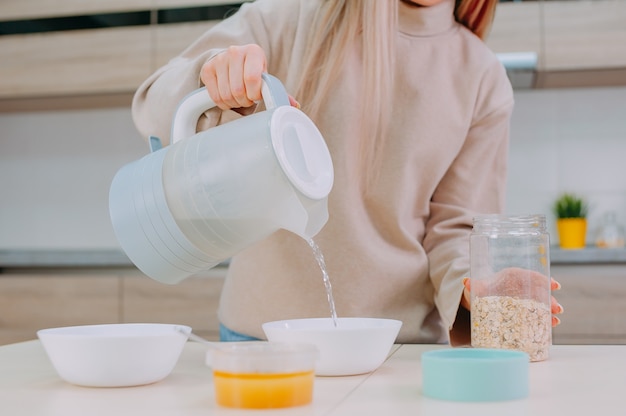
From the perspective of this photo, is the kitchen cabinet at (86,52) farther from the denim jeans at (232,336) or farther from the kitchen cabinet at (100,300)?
the denim jeans at (232,336)

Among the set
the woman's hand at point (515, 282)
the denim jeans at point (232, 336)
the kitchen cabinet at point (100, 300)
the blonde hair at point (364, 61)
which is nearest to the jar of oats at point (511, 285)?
the woman's hand at point (515, 282)

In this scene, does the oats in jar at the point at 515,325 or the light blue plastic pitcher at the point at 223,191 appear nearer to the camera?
the light blue plastic pitcher at the point at 223,191

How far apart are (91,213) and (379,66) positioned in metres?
2.09

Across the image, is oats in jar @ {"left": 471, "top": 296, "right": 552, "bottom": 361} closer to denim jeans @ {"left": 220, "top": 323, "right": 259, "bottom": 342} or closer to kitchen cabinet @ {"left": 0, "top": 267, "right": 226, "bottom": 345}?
denim jeans @ {"left": 220, "top": 323, "right": 259, "bottom": 342}

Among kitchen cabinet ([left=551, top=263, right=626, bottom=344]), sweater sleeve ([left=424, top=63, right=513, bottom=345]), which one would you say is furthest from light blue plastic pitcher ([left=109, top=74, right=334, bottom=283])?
kitchen cabinet ([left=551, top=263, right=626, bottom=344])

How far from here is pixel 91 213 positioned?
9.80ft

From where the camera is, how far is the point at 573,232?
2.51 m

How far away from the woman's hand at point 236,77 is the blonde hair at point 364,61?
13.2 inches

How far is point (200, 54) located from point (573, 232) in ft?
5.78

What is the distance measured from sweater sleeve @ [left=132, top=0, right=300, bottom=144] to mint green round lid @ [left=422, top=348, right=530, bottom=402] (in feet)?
1.68

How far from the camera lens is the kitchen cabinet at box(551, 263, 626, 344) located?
212 cm

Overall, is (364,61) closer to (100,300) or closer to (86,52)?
(100,300)

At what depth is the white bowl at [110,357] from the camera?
68 centimetres

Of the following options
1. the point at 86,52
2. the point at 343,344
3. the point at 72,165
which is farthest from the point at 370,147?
the point at 72,165
